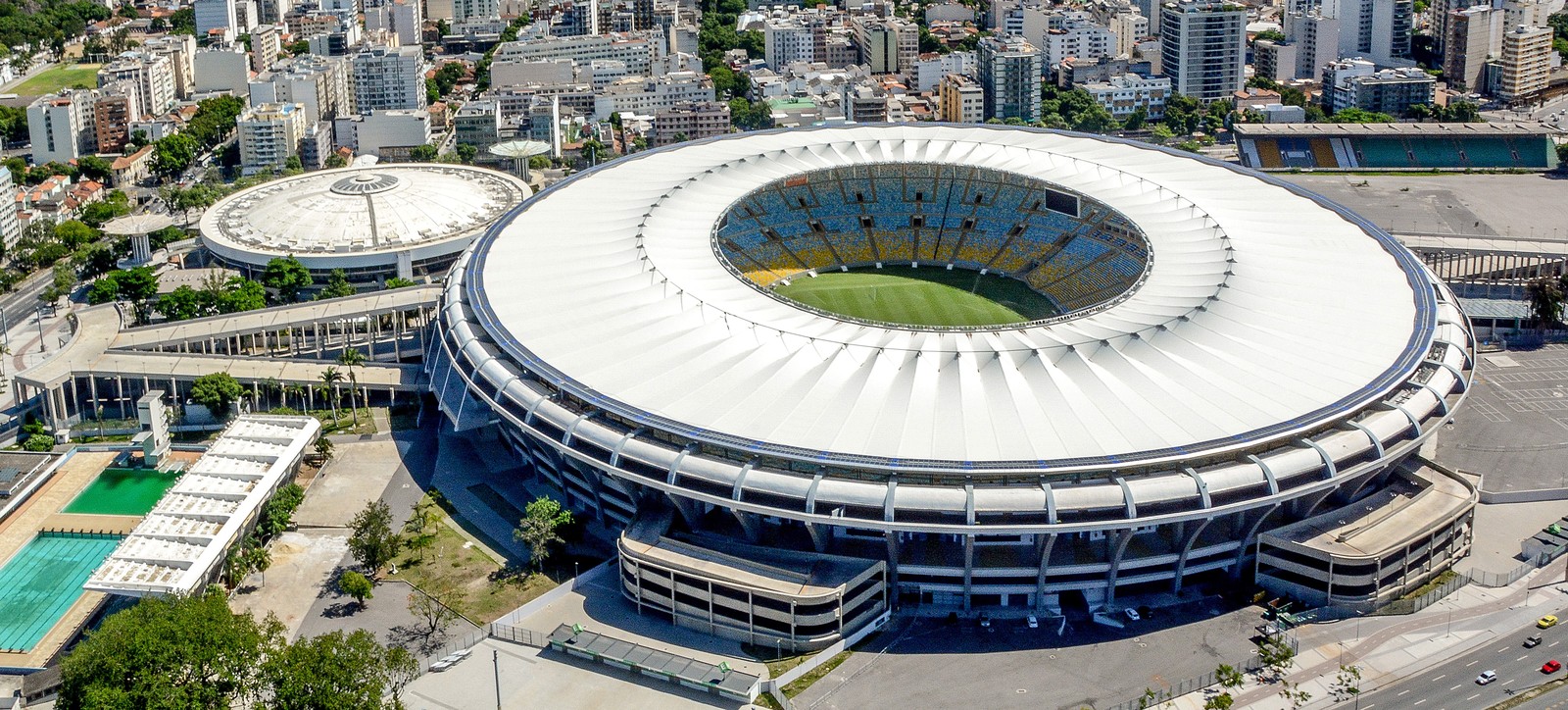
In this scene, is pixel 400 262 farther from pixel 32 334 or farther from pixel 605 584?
pixel 605 584

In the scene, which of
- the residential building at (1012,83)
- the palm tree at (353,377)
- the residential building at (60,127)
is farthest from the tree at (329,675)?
the residential building at (1012,83)

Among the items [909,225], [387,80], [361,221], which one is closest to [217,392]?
[361,221]

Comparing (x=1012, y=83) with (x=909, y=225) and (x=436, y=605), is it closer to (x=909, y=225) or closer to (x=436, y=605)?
(x=909, y=225)

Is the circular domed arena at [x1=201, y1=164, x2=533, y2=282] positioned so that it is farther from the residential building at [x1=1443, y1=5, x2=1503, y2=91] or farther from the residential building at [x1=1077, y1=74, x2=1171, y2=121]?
the residential building at [x1=1443, y1=5, x2=1503, y2=91]

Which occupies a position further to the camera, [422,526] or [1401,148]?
[1401,148]

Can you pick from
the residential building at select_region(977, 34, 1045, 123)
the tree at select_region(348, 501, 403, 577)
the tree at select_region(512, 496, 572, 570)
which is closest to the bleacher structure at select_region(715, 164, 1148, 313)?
the tree at select_region(512, 496, 572, 570)

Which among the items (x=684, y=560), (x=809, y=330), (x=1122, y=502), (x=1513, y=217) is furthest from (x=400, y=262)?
(x=1513, y=217)
